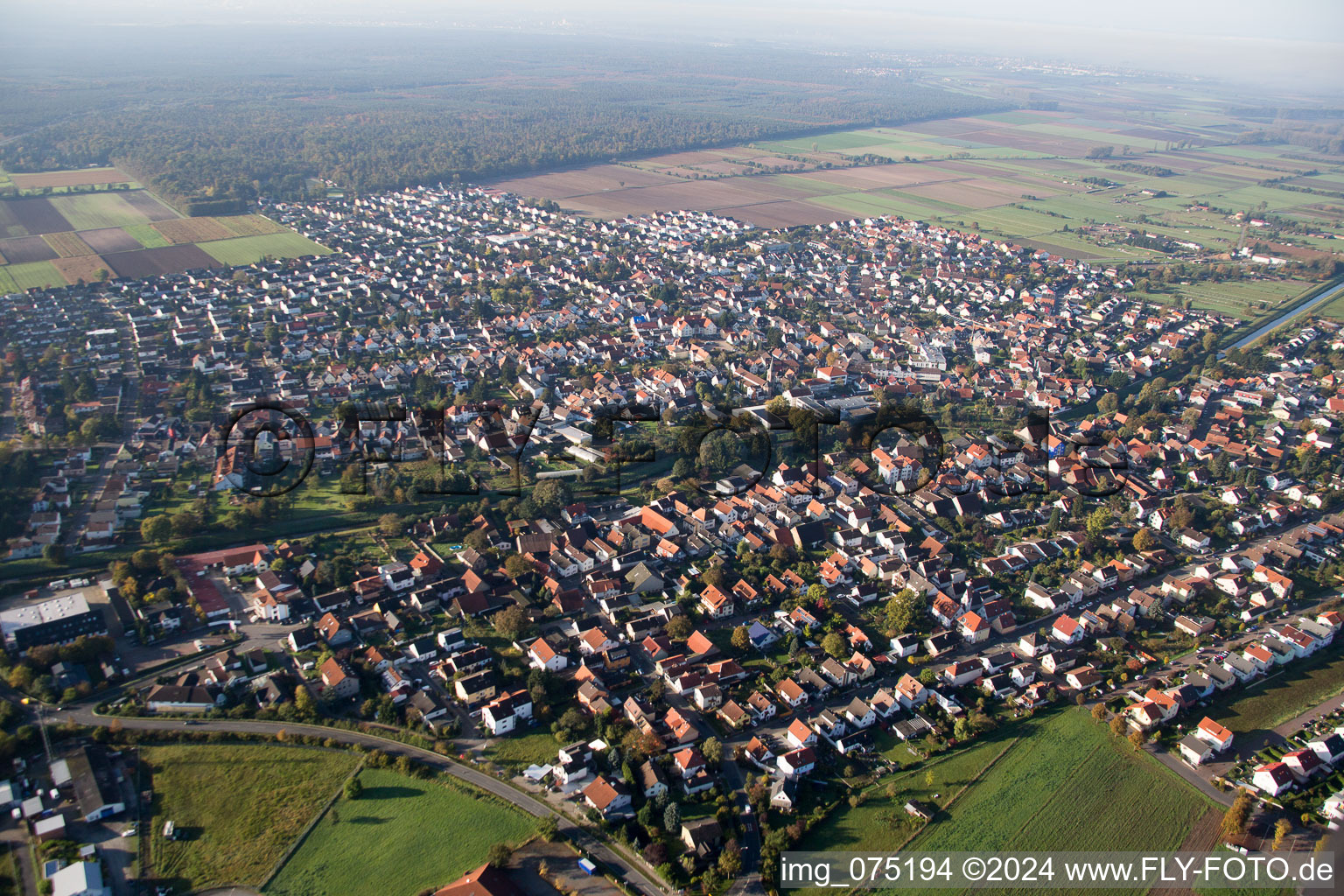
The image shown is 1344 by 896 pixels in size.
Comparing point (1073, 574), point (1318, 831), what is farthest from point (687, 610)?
point (1318, 831)

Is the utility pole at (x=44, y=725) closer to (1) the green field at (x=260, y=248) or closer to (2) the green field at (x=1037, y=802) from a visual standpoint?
(2) the green field at (x=1037, y=802)

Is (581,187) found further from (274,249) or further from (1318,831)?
(1318,831)

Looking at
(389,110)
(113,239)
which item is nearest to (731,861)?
(113,239)

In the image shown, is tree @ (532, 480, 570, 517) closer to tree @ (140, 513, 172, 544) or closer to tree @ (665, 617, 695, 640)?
tree @ (665, 617, 695, 640)

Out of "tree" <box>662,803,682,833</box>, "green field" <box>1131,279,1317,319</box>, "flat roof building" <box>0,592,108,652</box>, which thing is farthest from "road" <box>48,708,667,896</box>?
"green field" <box>1131,279,1317,319</box>

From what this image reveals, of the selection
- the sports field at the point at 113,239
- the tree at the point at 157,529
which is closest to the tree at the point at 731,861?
the tree at the point at 157,529

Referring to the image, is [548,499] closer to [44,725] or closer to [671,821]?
[671,821]
